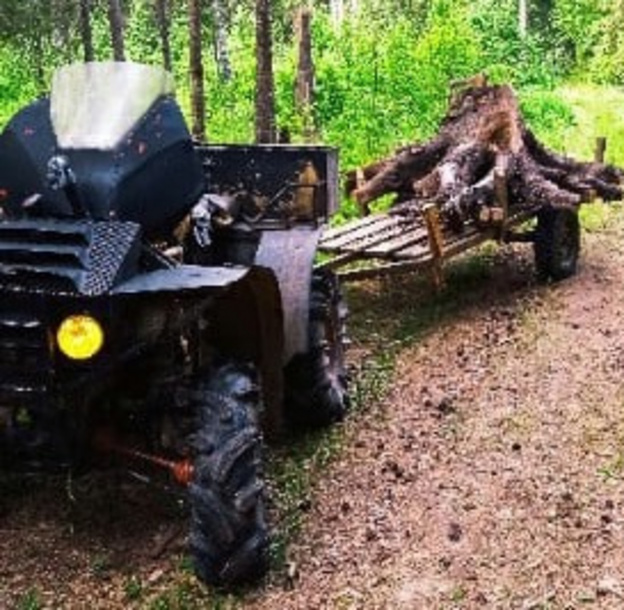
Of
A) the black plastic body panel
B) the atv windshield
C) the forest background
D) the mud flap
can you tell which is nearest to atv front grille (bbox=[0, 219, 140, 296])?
the black plastic body panel

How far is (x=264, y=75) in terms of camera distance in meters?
14.4

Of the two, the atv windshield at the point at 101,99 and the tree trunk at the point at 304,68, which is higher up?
the atv windshield at the point at 101,99

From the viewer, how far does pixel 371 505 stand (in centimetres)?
607

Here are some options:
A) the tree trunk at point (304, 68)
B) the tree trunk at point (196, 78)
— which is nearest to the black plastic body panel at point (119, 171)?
the tree trunk at point (196, 78)

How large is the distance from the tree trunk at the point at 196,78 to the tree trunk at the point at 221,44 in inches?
387

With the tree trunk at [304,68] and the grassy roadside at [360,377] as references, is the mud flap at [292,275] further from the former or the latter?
the tree trunk at [304,68]

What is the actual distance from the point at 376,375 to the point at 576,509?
2666 millimetres

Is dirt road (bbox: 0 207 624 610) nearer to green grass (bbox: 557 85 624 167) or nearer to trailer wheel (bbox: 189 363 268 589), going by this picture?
trailer wheel (bbox: 189 363 268 589)

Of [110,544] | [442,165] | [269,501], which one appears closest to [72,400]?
[110,544]

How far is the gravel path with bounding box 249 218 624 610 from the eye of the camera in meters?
5.22

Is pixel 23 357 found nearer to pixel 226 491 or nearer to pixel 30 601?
pixel 226 491

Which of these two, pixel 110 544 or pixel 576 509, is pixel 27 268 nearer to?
pixel 110 544

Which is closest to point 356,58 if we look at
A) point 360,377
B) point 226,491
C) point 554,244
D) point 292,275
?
point 554,244

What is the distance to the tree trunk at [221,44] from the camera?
28.7 m
